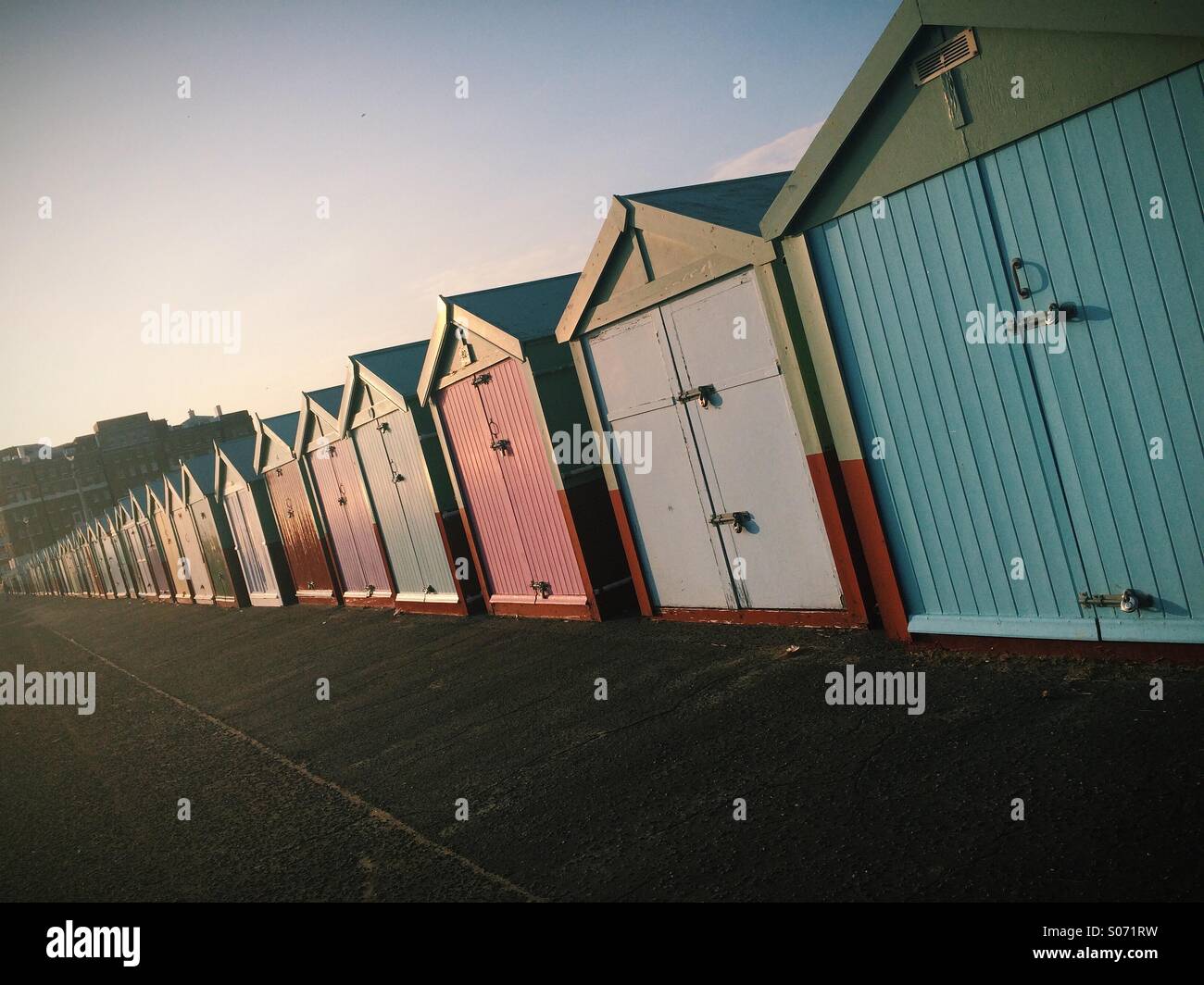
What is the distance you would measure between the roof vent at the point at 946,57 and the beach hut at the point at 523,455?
5580 millimetres

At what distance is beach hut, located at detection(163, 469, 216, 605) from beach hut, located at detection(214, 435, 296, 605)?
163 inches

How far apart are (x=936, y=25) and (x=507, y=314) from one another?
21.3ft

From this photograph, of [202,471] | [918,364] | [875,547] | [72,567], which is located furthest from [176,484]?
[72,567]

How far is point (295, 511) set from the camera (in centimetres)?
1984

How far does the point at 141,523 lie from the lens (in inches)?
1383

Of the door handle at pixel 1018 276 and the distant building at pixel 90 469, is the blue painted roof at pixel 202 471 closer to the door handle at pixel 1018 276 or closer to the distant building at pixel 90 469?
the door handle at pixel 1018 276

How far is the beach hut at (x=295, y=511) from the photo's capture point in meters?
18.8

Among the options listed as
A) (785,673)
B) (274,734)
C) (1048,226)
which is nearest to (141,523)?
(274,734)

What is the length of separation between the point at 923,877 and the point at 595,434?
6417 mm

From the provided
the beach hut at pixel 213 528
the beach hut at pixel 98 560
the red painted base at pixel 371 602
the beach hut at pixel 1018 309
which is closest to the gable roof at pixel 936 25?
the beach hut at pixel 1018 309

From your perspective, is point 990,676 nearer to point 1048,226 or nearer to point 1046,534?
point 1046,534

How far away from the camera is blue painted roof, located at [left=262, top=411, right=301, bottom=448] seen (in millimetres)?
18794

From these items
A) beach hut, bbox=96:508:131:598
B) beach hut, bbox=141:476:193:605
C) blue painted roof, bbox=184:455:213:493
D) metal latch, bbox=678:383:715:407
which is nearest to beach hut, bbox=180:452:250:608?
blue painted roof, bbox=184:455:213:493
